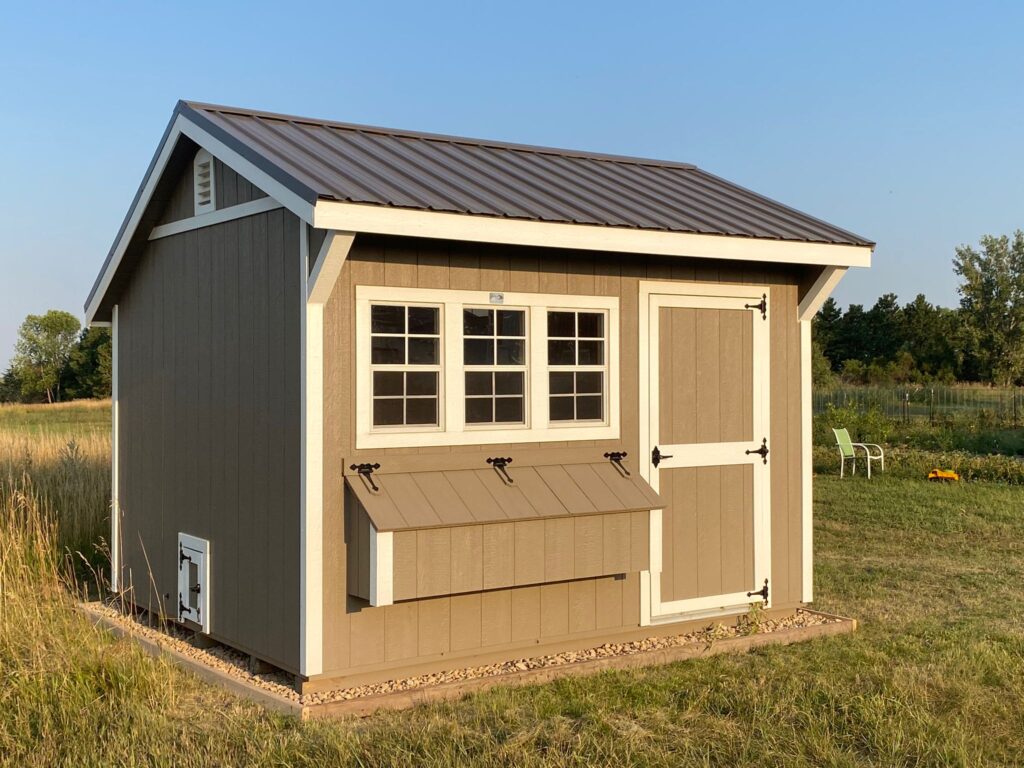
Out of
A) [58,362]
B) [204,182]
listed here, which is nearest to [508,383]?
[204,182]

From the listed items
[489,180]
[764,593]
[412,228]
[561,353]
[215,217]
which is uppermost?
[489,180]

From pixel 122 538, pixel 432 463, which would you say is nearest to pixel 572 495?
pixel 432 463

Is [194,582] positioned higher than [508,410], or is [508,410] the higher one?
[508,410]

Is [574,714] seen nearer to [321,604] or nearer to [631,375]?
[321,604]

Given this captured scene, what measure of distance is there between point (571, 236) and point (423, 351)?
3.35 ft

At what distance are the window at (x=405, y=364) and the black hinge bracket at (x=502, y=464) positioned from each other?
1.28ft

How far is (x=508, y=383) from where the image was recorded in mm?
6254

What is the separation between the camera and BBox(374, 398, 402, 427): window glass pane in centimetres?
579

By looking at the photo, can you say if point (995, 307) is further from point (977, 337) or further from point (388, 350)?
point (388, 350)

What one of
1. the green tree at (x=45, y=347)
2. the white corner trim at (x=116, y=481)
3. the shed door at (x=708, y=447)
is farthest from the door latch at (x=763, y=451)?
the green tree at (x=45, y=347)

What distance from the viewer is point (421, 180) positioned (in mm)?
6082

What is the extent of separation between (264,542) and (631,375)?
2.40 meters

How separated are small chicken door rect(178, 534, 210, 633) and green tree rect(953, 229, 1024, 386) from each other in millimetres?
38546

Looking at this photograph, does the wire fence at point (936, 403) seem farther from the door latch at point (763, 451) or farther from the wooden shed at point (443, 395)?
the wooden shed at point (443, 395)
